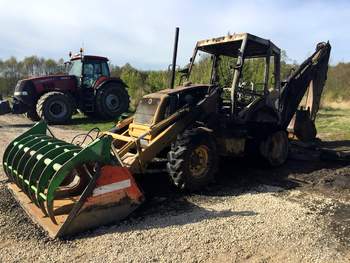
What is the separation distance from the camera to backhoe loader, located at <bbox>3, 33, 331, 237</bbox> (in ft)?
15.1

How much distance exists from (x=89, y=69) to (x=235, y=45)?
367 inches

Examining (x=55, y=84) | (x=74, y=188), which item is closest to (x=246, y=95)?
(x=74, y=188)

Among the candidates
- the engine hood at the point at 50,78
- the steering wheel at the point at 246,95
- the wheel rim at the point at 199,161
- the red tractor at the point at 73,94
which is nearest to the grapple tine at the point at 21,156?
the wheel rim at the point at 199,161

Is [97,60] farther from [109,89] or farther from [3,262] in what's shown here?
[3,262]

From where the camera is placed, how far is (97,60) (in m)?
15.6

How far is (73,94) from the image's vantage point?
15695 millimetres

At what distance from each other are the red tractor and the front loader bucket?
983cm

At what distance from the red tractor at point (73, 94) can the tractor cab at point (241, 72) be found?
8189 millimetres

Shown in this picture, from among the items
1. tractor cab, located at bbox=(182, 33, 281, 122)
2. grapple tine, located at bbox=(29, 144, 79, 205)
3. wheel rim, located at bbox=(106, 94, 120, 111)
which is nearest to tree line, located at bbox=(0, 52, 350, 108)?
tractor cab, located at bbox=(182, 33, 281, 122)

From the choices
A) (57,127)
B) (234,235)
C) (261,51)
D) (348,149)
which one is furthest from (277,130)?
(57,127)

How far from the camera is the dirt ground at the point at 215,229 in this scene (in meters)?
4.05

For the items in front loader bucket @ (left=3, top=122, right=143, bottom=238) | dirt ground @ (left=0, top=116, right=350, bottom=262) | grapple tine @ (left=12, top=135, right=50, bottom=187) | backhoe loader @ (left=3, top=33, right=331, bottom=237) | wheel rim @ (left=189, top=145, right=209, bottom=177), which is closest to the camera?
dirt ground @ (left=0, top=116, right=350, bottom=262)

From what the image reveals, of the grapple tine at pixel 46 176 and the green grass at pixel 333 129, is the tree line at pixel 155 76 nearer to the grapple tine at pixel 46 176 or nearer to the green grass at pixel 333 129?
the green grass at pixel 333 129

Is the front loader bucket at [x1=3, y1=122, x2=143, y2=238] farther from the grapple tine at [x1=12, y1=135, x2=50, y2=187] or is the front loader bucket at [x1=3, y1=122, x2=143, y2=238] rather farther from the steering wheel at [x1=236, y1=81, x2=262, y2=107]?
the steering wheel at [x1=236, y1=81, x2=262, y2=107]
